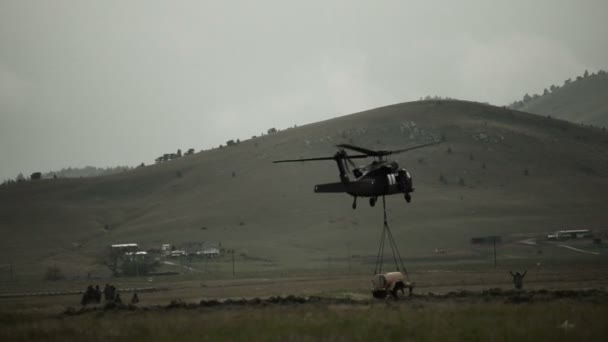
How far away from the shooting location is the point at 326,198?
433ft

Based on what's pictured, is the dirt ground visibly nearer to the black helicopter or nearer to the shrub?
the black helicopter

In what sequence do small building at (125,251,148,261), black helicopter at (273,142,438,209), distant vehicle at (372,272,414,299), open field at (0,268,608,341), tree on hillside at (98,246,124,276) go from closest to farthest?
1. open field at (0,268,608,341)
2. black helicopter at (273,142,438,209)
3. distant vehicle at (372,272,414,299)
4. tree on hillside at (98,246,124,276)
5. small building at (125,251,148,261)

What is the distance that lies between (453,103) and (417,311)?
487 ft

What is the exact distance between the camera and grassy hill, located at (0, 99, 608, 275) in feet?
356

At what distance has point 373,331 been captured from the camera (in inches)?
1268

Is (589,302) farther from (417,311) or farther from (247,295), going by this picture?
(247,295)

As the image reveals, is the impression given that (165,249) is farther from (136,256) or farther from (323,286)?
(323,286)

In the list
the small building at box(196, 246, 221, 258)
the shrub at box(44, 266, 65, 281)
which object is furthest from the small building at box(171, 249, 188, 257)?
the shrub at box(44, 266, 65, 281)

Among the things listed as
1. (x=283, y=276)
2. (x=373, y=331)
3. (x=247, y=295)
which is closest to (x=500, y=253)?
(x=283, y=276)

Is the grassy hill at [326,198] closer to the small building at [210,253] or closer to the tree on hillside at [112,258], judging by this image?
the tree on hillside at [112,258]

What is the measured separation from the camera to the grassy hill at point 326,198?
108m

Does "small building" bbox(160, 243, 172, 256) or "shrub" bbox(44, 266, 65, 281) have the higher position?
"small building" bbox(160, 243, 172, 256)

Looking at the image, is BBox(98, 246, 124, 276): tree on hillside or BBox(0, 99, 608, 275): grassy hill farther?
BBox(0, 99, 608, 275): grassy hill

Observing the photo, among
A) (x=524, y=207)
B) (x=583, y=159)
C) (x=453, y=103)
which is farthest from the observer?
(x=453, y=103)
